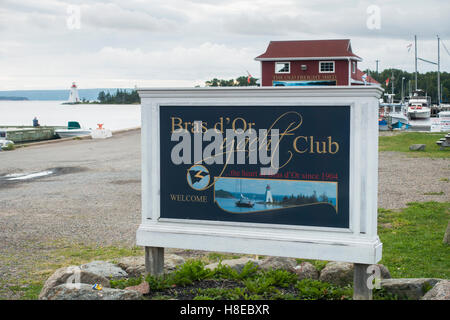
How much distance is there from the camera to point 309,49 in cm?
3938

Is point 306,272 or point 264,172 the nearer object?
point 264,172

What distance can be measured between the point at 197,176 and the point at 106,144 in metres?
27.3

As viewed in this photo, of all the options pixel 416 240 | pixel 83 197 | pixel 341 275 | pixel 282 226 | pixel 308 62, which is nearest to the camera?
pixel 282 226

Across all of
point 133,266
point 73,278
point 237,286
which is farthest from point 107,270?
point 237,286

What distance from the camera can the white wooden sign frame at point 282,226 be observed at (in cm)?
589

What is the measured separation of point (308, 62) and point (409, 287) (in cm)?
3419

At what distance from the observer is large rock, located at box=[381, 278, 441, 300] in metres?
6.06

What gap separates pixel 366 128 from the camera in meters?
5.87

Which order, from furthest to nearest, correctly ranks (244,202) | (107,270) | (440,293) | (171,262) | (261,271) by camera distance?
(171,262), (107,270), (261,271), (244,202), (440,293)

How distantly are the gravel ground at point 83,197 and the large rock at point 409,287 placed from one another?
4503mm

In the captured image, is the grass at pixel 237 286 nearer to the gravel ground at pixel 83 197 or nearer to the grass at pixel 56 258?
the grass at pixel 56 258

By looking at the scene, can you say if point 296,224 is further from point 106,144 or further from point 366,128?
point 106,144

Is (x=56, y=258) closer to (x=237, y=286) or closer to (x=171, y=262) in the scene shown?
(x=171, y=262)

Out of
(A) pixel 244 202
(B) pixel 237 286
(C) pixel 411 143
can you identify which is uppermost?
(C) pixel 411 143
